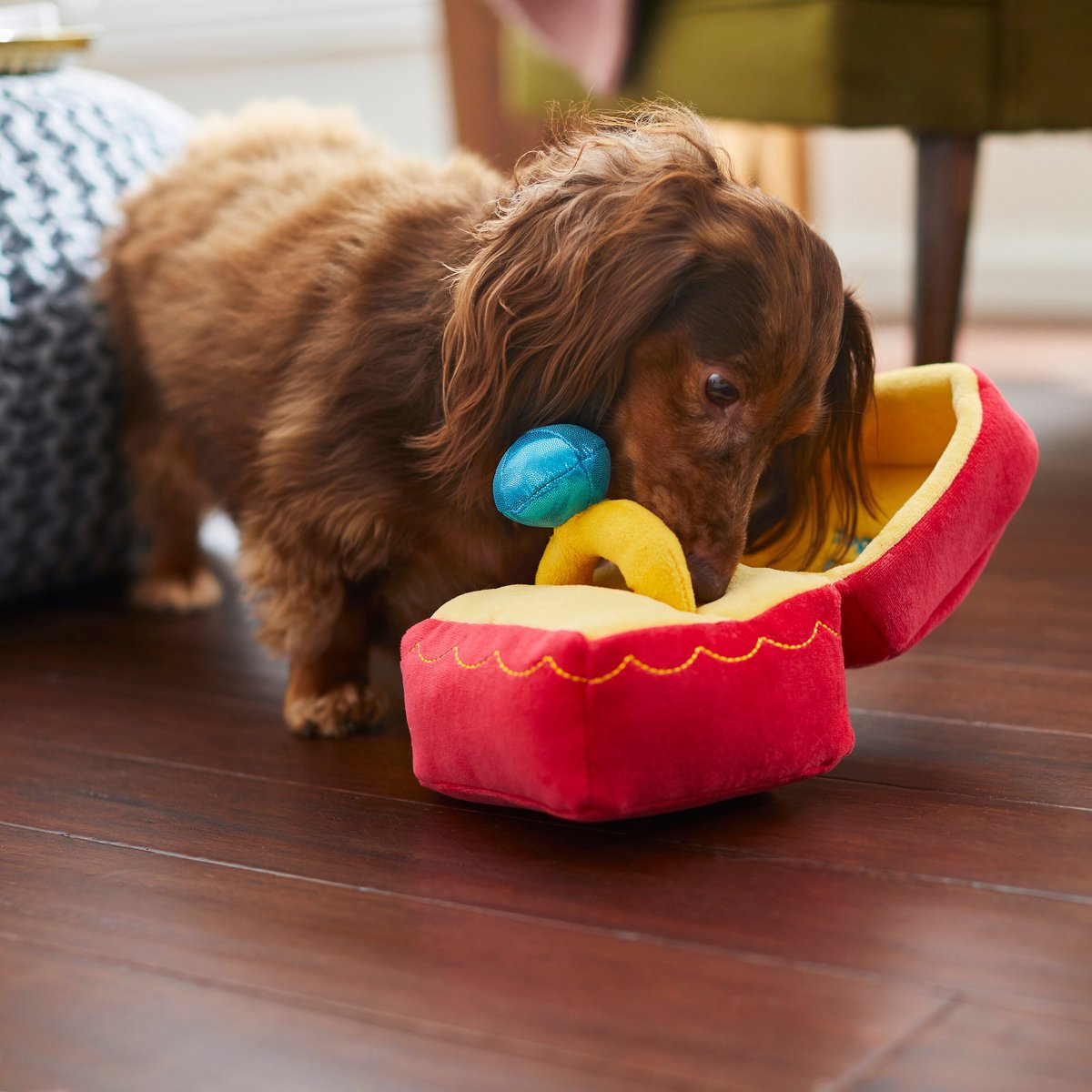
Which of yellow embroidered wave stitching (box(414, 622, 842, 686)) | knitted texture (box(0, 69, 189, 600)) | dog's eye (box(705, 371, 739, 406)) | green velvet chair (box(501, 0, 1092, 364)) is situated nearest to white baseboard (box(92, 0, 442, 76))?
green velvet chair (box(501, 0, 1092, 364))

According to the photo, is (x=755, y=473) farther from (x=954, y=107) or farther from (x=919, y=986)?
(x=954, y=107)

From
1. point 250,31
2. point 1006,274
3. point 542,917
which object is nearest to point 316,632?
point 542,917

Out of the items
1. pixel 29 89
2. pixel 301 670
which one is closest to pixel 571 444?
pixel 301 670

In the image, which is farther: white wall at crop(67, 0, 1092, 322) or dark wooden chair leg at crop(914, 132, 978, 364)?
white wall at crop(67, 0, 1092, 322)

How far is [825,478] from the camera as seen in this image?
66.1 inches

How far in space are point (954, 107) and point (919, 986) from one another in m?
1.93

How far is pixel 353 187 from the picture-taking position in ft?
5.95

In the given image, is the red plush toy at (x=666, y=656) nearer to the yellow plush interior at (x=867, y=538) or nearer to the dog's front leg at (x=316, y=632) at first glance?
the yellow plush interior at (x=867, y=538)

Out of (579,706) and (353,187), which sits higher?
(353,187)

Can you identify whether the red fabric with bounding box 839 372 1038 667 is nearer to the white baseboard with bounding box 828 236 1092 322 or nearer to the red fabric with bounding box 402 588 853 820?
the red fabric with bounding box 402 588 853 820

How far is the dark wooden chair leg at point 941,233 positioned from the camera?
2.60 meters

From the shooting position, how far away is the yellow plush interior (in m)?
1.28

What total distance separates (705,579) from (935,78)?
1.51m

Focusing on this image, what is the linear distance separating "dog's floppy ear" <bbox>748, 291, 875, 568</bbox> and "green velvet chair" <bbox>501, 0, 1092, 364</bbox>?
1.08m
